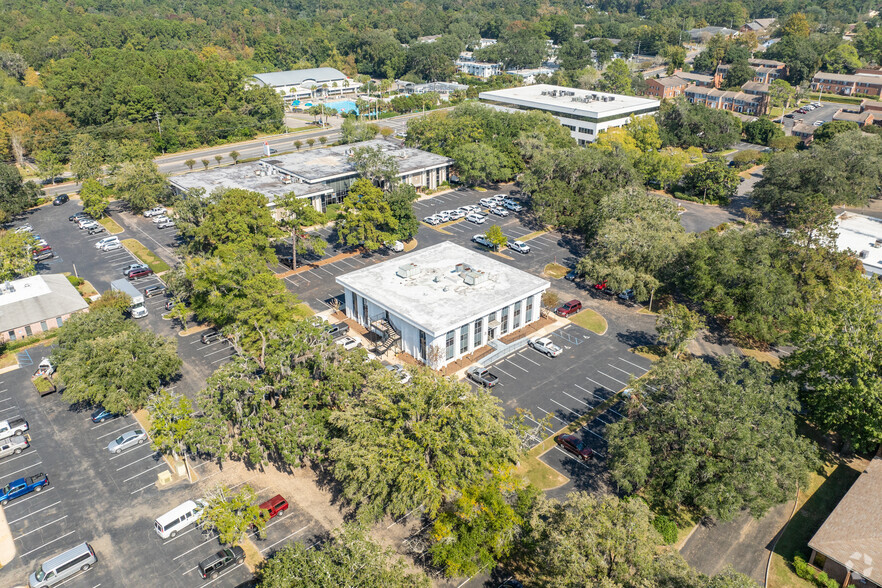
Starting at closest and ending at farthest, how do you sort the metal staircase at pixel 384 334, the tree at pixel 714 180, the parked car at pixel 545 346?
1. the metal staircase at pixel 384 334
2. the parked car at pixel 545 346
3. the tree at pixel 714 180

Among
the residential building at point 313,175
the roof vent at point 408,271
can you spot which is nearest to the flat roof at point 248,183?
the residential building at point 313,175

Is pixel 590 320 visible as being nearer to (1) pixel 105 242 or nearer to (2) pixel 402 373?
(2) pixel 402 373

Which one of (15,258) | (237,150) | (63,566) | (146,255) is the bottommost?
(63,566)

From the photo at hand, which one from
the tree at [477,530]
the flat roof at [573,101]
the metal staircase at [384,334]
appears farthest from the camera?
the flat roof at [573,101]

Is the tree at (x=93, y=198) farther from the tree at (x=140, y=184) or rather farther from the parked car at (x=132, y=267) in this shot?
the parked car at (x=132, y=267)

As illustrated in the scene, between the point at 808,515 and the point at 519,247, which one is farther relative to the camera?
the point at 519,247

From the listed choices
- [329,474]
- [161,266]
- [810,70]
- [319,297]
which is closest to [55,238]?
[161,266]

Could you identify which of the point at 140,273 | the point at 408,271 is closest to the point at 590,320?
the point at 408,271
